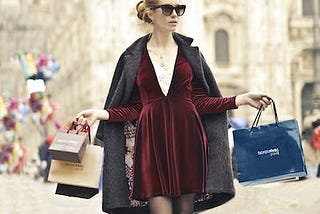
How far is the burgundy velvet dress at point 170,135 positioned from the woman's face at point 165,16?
6.6 inches

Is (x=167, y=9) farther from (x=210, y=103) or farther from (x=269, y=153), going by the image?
(x=269, y=153)

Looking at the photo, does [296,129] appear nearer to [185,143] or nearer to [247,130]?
[247,130]

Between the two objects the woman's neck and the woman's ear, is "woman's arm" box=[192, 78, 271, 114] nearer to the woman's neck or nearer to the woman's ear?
the woman's neck

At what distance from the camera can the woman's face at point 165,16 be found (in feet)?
13.3

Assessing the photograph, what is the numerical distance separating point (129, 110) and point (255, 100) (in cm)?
56

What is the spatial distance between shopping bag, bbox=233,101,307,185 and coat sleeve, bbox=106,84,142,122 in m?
0.45

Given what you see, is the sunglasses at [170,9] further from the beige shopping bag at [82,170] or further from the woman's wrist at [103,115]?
the beige shopping bag at [82,170]

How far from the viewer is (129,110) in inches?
163

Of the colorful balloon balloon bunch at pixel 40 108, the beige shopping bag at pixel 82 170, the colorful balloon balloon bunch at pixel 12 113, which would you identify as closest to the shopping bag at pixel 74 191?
the beige shopping bag at pixel 82 170

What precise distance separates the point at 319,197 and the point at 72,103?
43.8 m

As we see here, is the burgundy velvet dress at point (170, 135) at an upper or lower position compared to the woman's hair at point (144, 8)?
lower

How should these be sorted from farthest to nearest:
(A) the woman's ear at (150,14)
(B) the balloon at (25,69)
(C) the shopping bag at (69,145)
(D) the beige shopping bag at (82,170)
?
(B) the balloon at (25,69) < (A) the woman's ear at (150,14) < (D) the beige shopping bag at (82,170) < (C) the shopping bag at (69,145)

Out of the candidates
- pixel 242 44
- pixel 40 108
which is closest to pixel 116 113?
pixel 40 108

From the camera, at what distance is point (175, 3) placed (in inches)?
160
